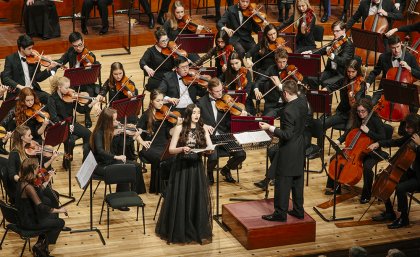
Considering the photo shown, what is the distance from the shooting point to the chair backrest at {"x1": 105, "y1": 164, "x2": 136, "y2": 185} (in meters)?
8.98

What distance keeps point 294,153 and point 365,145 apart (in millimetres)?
1264

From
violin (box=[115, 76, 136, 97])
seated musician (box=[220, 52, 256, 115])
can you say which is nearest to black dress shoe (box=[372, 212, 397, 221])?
seated musician (box=[220, 52, 256, 115])

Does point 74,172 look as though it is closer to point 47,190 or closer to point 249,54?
point 47,190

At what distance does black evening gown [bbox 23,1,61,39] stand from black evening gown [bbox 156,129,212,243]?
214 inches

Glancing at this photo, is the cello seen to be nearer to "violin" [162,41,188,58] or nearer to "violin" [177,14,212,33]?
"violin" [162,41,188,58]

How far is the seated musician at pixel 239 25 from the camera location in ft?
40.1

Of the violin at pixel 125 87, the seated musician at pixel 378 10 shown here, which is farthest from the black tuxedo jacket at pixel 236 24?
the violin at pixel 125 87

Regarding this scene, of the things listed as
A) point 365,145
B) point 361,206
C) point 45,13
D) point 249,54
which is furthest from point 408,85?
point 45,13

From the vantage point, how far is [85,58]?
11.1 meters

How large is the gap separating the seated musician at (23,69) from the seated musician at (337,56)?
10.8 ft

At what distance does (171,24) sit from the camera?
12.0 meters

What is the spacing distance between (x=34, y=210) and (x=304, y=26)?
5.07 m

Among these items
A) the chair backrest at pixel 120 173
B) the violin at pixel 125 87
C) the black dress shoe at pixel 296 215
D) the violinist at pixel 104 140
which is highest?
the violin at pixel 125 87

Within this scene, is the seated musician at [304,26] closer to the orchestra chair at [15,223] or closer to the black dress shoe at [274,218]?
the black dress shoe at [274,218]
